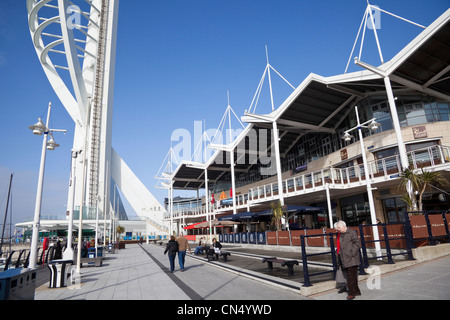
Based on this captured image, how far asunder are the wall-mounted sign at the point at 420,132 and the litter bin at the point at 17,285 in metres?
23.0

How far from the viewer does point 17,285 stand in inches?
179

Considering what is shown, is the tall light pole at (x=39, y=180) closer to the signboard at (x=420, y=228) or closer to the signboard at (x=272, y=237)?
the signboard at (x=420, y=228)

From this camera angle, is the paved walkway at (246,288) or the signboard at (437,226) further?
the signboard at (437,226)

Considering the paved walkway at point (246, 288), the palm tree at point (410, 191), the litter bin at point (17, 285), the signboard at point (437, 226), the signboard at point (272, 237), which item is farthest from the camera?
the signboard at point (272, 237)

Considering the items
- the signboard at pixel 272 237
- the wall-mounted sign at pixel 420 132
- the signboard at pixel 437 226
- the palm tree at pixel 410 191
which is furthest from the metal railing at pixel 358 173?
the signboard at pixel 437 226

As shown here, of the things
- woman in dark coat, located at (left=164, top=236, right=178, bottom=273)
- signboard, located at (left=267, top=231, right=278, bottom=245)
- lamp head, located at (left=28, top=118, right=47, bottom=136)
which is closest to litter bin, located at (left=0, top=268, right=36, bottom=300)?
woman in dark coat, located at (left=164, top=236, right=178, bottom=273)

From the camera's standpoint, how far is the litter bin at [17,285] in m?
4.25

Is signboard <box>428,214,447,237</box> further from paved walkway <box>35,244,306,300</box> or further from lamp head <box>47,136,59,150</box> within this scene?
lamp head <box>47,136,59,150</box>

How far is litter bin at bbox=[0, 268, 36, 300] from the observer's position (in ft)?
13.9

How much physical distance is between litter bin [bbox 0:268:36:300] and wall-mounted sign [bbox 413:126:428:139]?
23.0 m

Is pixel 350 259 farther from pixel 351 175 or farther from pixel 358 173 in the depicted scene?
pixel 351 175

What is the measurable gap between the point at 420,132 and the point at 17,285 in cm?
2347

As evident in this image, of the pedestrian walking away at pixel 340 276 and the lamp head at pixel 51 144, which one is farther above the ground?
the lamp head at pixel 51 144
